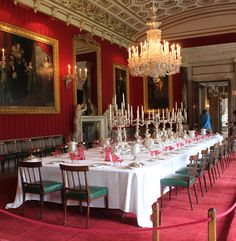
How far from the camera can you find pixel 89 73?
1129 centimetres

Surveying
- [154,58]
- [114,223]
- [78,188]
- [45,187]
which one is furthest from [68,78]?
[114,223]

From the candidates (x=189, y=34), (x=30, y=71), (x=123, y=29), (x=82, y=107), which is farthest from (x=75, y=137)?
(x=189, y=34)

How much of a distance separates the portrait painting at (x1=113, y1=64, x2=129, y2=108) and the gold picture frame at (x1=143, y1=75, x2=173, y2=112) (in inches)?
59.6

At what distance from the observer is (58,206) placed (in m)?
4.98

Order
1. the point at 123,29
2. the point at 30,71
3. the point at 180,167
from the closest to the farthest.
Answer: the point at 180,167 → the point at 30,71 → the point at 123,29

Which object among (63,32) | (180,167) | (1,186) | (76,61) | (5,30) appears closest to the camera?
(180,167)

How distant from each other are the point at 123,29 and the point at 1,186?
27.5ft

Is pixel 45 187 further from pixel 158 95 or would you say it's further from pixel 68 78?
pixel 158 95

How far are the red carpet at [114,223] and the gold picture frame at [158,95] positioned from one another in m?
9.16

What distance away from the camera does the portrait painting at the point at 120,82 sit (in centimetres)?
1266

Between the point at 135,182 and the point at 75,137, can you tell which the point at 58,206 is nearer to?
the point at 135,182

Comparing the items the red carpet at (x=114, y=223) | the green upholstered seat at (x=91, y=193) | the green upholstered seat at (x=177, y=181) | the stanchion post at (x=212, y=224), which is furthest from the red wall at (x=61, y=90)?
the stanchion post at (x=212, y=224)

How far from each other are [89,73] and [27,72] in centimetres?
357

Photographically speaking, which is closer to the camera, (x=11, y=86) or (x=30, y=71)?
(x=11, y=86)
